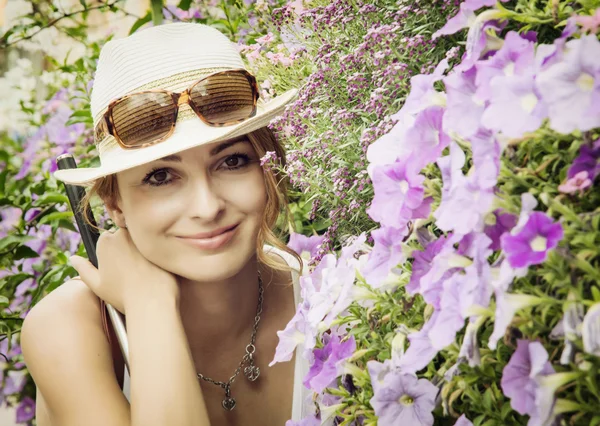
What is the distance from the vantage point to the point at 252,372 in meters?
1.38

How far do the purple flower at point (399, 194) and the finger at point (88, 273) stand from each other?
2.54 ft

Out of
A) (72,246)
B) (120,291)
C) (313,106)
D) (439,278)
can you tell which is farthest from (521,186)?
(72,246)

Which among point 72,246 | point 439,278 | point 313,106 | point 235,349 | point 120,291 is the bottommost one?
point 72,246

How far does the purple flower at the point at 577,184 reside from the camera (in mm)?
516

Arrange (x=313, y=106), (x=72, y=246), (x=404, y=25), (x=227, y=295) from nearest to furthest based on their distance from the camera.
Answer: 1. (x=404, y=25)
2. (x=313, y=106)
3. (x=227, y=295)
4. (x=72, y=246)

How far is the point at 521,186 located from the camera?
576 millimetres

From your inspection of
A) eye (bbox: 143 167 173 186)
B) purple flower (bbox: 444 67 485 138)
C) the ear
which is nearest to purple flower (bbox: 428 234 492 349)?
purple flower (bbox: 444 67 485 138)

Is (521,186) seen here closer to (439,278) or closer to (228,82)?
(439,278)

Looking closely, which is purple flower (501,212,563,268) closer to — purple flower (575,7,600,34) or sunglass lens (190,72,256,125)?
purple flower (575,7,600,34)

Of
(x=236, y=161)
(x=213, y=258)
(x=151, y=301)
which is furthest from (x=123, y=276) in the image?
(x=236, y=161)

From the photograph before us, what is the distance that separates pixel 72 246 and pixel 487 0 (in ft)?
5.49

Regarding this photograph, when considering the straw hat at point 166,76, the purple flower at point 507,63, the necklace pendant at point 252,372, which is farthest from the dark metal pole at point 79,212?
the purple flower at point 507,63

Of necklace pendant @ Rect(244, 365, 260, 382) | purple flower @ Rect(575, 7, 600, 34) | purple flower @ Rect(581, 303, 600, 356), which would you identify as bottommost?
necklace pendant @ Rect(244, 365, 260, 382)

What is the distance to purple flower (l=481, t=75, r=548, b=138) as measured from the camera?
534 millimetres
